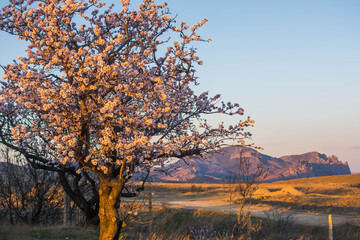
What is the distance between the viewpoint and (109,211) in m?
9.17

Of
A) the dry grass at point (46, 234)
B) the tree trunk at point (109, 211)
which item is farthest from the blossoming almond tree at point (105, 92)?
the dry grass at point (46, 234)

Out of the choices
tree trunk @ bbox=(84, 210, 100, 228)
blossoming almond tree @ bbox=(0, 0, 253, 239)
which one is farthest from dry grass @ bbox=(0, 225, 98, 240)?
blossoming almond tree @ bbox=(0, 0, 253, 239)

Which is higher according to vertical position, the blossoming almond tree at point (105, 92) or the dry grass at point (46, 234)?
the blossoming almond tree at point (105, 92)

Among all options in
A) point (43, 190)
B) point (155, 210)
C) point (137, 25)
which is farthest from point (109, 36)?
point (155, 210)

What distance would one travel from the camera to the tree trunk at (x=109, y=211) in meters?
9.02

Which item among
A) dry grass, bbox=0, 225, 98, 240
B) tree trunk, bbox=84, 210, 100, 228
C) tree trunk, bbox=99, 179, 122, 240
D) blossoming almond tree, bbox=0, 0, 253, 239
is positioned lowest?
dry grass, bbox=0, 225, 98, 240

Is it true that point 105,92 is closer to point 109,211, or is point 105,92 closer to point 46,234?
point 109,211

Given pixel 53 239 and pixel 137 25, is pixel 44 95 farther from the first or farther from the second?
pixel 53 239

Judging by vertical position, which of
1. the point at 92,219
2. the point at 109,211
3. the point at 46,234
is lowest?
the point at 46,234

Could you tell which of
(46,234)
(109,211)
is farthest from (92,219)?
(109,211)

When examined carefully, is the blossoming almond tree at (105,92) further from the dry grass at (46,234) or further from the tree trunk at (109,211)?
the dry grass at (46,234)

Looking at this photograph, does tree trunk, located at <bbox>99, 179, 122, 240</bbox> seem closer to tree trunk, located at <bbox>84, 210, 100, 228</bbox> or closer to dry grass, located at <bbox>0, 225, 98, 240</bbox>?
tree trunk, located at <bbox>84, 210, 100, 228</bbox>

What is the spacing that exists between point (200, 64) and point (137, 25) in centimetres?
228

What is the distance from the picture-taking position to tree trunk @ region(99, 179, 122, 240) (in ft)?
29.6
